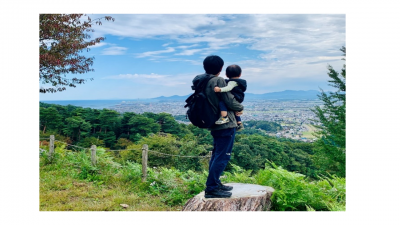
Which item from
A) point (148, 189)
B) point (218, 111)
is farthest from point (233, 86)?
point (148, 189)

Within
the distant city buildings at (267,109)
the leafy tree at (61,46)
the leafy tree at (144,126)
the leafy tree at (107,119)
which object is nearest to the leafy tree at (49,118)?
the leafy tree at (107,119)

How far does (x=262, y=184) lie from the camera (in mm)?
5082

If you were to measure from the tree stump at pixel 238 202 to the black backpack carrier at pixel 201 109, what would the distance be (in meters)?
1.06

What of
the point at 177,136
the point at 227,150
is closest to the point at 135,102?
the point at 227,150

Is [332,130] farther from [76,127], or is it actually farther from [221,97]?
[221,97]

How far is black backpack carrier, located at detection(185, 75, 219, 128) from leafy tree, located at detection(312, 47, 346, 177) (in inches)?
635

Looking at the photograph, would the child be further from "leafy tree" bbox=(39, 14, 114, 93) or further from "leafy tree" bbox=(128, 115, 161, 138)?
"leafy tree" bbox=(128, 115, 161, 138)

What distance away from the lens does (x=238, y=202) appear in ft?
13.6

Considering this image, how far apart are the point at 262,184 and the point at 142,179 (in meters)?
2.31

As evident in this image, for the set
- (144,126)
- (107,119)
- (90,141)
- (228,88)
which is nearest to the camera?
(228,88)

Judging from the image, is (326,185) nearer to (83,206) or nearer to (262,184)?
(262,184)

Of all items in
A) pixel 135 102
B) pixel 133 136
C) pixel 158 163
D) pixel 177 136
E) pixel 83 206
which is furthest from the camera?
pixel 133 136

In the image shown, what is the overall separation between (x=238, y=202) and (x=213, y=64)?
1791 millimetres

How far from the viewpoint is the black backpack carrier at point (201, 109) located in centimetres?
375
